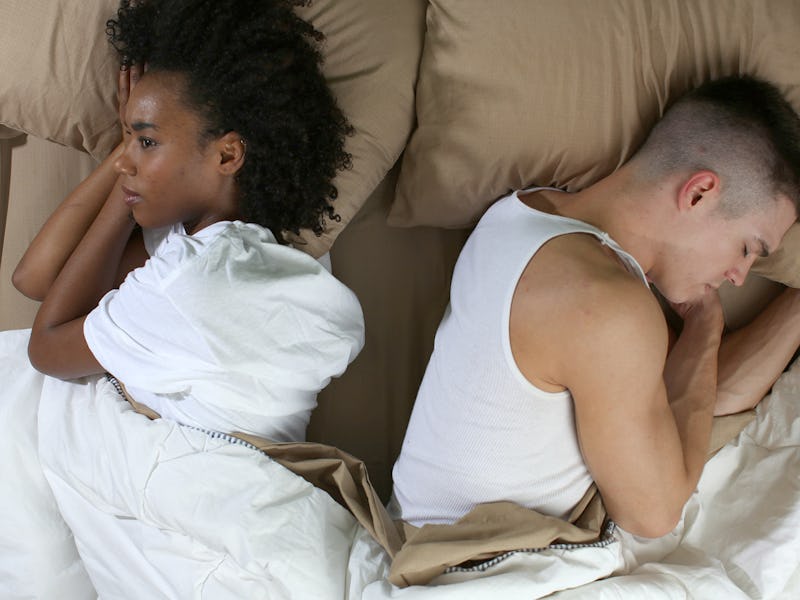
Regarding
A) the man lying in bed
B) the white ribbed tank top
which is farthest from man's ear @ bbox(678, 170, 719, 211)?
the white ribbed tank top

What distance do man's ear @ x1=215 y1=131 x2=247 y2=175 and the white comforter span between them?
40cm

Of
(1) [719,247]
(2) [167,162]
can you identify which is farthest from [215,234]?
(1) [719,247]

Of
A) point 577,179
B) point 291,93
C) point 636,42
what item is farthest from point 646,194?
point 291,93

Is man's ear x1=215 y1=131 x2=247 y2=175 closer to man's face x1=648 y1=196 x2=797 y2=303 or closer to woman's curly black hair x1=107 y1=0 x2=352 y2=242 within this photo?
woman's curly black hair x1=107 y1=0 x2=352 y2=242

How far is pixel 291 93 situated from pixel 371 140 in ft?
0.52

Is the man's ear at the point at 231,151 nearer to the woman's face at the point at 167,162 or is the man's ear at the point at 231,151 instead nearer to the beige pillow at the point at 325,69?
the woman's face at the point at 167,162

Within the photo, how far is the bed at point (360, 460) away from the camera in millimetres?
1085

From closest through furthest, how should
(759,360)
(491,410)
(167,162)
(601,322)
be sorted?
(601,322) < (491,410) < (167,162) < (759,360)

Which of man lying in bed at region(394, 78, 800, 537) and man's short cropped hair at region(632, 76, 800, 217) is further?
man's short cropped hair at region(632, 76, 800, 217)

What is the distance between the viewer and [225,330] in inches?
41.8

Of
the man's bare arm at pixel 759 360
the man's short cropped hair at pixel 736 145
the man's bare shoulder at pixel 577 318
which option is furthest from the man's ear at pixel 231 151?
the man's bare arm at pixel 759 360

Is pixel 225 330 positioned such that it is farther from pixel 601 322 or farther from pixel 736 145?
pixel 736 145

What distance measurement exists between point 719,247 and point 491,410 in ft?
1.37

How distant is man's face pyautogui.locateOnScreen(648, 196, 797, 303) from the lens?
1.09m
